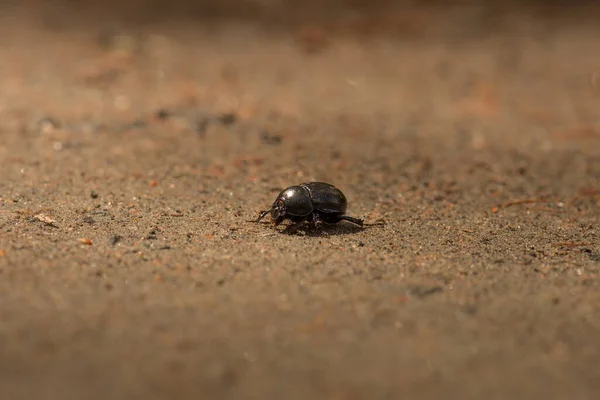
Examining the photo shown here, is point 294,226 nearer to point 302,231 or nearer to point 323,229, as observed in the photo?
point 302,231

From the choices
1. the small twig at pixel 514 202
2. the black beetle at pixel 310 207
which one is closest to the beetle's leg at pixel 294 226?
the black beetle at pixel 310 207

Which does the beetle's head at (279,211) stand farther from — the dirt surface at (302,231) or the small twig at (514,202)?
the small twig at (514,202)

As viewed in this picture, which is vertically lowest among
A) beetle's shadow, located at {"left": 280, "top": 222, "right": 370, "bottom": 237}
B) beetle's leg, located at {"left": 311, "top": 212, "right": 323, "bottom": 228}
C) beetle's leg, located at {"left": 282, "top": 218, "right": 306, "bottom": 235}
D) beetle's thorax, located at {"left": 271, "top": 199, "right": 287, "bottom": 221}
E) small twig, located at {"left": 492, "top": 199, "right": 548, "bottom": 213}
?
small twig, located at {"left": 492, "top": 199, "right": 548, "bottom": 213}

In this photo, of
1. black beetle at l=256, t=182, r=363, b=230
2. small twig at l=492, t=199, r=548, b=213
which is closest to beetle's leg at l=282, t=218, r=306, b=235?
black beetle at l=256, t=182, r=363, b=230

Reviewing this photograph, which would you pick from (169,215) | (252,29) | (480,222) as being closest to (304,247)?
(169,215)

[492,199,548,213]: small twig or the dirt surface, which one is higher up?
the dirt surface

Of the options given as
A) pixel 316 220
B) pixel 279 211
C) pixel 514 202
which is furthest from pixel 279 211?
pixel 514 202

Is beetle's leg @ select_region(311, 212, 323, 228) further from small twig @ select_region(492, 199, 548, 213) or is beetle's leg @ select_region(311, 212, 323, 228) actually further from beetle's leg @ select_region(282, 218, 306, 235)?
small twig @ select_region(492, 199, 548, 213)
